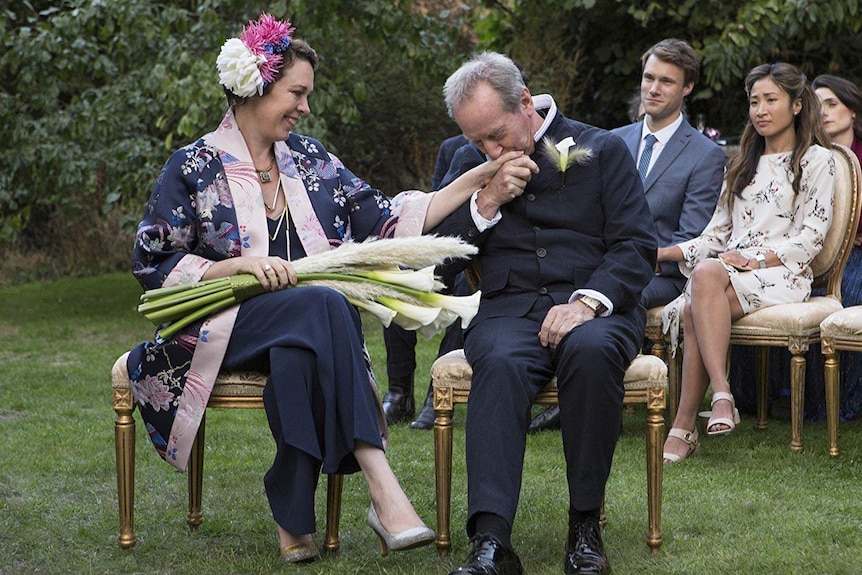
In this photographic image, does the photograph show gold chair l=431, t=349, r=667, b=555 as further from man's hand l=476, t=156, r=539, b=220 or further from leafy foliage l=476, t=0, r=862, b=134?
leafy foliage l=476, t=0, r=862, b=134

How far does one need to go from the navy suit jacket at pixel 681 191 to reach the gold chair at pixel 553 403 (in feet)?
6.06

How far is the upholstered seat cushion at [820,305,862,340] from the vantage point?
4914mm

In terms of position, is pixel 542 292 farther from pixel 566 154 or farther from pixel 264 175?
pixel 264 175

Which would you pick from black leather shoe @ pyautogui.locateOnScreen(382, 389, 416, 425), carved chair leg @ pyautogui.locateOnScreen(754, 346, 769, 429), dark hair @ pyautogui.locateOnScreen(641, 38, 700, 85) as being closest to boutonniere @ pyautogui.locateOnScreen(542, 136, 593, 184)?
dark hair @ pyautogui.locateOnScreen(641, 38, 700, 85)

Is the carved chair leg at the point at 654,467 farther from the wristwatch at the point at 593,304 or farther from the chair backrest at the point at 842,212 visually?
the chair backrest at the point at 842,212

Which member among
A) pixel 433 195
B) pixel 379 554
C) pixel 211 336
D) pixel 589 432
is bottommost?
pixel 379 554

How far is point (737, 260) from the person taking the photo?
528 centimetres

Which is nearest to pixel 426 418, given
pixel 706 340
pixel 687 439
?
pixel 687 439

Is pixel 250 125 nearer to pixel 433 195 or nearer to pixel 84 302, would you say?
pixel 433 195

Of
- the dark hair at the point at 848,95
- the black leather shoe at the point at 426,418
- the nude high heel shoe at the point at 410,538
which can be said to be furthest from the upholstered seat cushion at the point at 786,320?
the nude high heel shoe at the point at 410,538

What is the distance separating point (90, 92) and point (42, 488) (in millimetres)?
5420

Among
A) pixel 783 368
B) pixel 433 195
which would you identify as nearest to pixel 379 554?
pixel 433 195

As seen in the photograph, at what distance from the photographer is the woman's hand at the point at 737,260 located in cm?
526

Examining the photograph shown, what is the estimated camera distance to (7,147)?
392 inches
